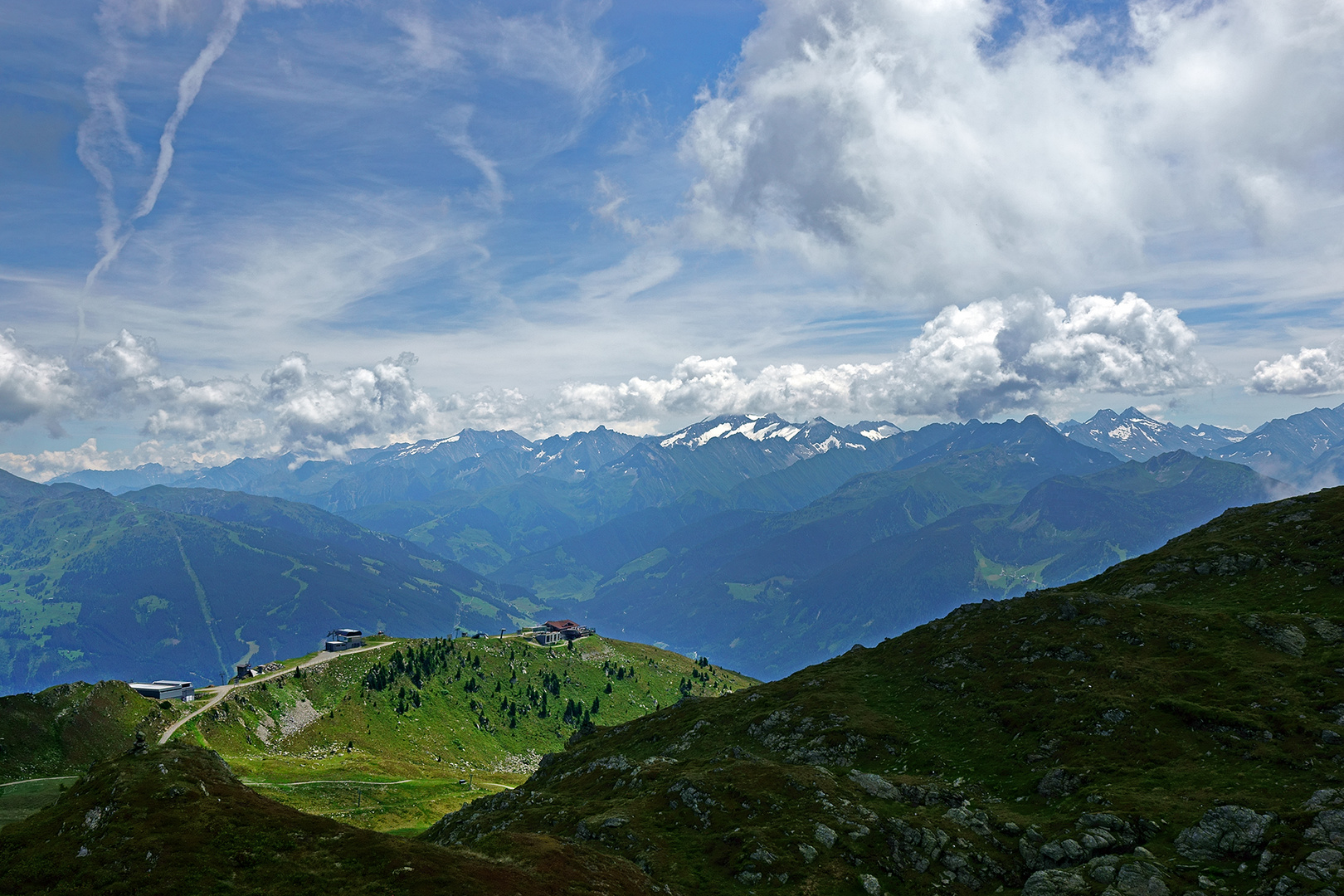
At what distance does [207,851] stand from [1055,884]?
5124cm

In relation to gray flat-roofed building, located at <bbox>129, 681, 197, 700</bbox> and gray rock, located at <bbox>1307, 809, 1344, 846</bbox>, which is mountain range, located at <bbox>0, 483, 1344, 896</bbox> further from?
gray flat-roofed building, located at <bbox>129, 681, 197, 700</bbox>

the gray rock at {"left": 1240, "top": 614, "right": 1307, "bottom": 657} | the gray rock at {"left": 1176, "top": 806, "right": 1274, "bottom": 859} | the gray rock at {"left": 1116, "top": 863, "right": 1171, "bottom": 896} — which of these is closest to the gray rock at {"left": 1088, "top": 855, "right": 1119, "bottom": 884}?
the gray rock at {"left": 1116, "top": 863, "right": 1171, "bottom": 896}

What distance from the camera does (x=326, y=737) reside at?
7013 inches

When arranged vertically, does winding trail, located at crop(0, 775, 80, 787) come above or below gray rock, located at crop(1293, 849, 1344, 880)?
above

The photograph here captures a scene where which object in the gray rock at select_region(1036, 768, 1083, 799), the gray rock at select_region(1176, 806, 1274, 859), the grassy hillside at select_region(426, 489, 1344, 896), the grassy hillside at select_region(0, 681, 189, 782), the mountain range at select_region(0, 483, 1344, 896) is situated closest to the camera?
the mountain range at select_region(0, 483, 1344, 896)

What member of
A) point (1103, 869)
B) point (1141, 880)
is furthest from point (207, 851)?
point (1141, 880)

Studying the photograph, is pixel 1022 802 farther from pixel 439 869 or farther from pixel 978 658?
pixel 439 869

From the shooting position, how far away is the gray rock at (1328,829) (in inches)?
1615

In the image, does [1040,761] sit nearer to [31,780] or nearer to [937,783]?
[937,783]

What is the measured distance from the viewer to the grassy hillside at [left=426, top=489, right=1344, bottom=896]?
47.2m

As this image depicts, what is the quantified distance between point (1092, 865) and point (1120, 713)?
24.8 metres

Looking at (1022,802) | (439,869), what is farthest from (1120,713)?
(439,869)

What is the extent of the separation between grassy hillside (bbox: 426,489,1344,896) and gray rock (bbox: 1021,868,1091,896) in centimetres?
14

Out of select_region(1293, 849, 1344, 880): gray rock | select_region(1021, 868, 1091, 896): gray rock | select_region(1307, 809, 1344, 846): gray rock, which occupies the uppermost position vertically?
select_region(1307, 809, 1344, 846): gray rock
